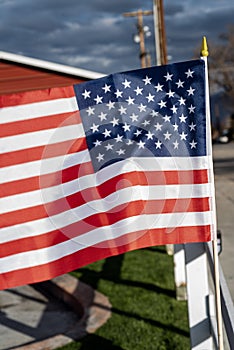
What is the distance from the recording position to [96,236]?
5.25m

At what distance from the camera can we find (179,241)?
526cm

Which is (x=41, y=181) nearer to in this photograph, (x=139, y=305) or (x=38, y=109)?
(x=38, y=109)

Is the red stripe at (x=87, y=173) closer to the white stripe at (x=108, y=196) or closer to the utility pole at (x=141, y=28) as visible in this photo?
the white stripe at (x=108, y=196)

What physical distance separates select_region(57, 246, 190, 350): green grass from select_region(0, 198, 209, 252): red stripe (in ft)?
13.9

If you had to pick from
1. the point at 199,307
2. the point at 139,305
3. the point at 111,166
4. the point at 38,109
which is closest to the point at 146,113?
the point at 111,166

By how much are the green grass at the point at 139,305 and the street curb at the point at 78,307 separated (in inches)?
5.3

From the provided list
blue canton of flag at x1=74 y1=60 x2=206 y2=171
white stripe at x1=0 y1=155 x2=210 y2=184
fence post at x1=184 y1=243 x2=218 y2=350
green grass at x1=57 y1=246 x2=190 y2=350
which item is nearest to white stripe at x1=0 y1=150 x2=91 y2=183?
white stripe at x1=0 y1=155 x2=210 y2=184

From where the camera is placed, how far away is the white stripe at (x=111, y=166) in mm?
5176

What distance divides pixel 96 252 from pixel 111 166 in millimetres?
606

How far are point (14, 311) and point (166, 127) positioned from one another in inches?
296

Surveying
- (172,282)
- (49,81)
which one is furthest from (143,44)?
(49,81)

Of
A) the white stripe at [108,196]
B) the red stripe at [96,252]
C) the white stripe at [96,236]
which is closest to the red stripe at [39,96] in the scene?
the white stripe at [108,196]

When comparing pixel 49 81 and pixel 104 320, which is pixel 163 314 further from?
pixel 49 81

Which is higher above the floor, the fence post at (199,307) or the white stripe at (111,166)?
the white stripe at (111,166)
